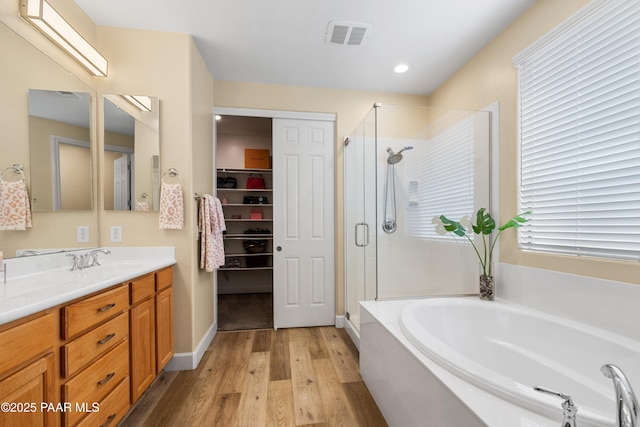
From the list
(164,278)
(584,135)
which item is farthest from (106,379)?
(584,135)

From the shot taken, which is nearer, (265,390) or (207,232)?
(265,390)

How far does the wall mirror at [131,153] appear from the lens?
2035 millimetres

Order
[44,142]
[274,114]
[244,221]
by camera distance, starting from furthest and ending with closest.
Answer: [244,221] < [274,114] < [44,142]

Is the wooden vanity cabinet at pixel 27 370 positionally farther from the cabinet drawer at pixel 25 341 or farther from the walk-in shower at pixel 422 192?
the walk-in shower at pixel 422 192

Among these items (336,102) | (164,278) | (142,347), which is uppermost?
(336,102)

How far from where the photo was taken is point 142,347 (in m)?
1.66

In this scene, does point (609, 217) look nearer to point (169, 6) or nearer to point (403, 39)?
point (403, 39)

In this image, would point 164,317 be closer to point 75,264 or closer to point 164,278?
point 164,278

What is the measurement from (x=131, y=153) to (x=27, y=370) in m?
1.55

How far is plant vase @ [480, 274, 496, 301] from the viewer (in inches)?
79.4

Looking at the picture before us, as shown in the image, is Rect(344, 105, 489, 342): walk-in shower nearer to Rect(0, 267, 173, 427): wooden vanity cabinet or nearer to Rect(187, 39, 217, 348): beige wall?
Rect(187, 39, 217, 348): beige wall

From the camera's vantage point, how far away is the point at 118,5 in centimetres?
182

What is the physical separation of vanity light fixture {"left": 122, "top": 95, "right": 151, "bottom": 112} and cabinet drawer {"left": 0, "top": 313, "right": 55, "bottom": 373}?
160cm

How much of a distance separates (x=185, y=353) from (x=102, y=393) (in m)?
0.85
